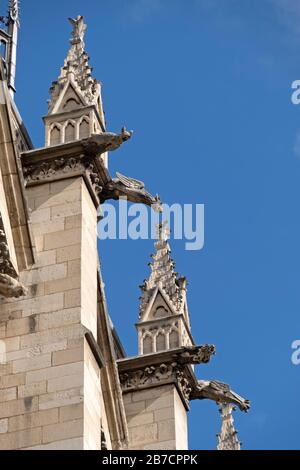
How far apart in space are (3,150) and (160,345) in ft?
22.6

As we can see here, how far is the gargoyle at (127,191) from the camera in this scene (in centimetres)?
3044

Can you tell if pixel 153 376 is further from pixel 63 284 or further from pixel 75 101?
pixel 63 284

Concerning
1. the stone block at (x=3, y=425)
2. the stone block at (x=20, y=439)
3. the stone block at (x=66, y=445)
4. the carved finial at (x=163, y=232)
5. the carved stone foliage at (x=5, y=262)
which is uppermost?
the carved finial at (x=163, y=232)

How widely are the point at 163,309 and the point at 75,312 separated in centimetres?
769

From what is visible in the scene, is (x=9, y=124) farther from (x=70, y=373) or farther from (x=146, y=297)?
(x=146, y=297)

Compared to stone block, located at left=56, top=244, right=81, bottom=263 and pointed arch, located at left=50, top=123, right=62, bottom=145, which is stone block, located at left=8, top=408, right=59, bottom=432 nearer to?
stone block, located at left=56, top=244, right=81, bottom=263

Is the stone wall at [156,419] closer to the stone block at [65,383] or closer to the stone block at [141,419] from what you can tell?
the stone block at [141,419]

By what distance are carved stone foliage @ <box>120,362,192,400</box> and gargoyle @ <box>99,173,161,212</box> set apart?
3.88 m

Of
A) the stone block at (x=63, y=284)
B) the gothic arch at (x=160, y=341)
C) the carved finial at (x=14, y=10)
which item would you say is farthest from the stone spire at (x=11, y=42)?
the stone block at (x=63, y=284)

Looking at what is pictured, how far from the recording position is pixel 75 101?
31.3m

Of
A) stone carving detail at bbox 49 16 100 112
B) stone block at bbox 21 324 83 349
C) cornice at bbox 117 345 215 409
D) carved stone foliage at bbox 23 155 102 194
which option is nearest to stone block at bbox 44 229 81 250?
carved stone foliage at bbox 23 155 102 194

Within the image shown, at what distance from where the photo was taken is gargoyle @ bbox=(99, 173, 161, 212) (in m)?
30.4

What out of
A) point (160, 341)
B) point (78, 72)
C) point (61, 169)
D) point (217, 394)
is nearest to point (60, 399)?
point (61, 169)

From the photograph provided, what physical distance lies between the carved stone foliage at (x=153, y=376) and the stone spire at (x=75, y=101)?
5361 mm
